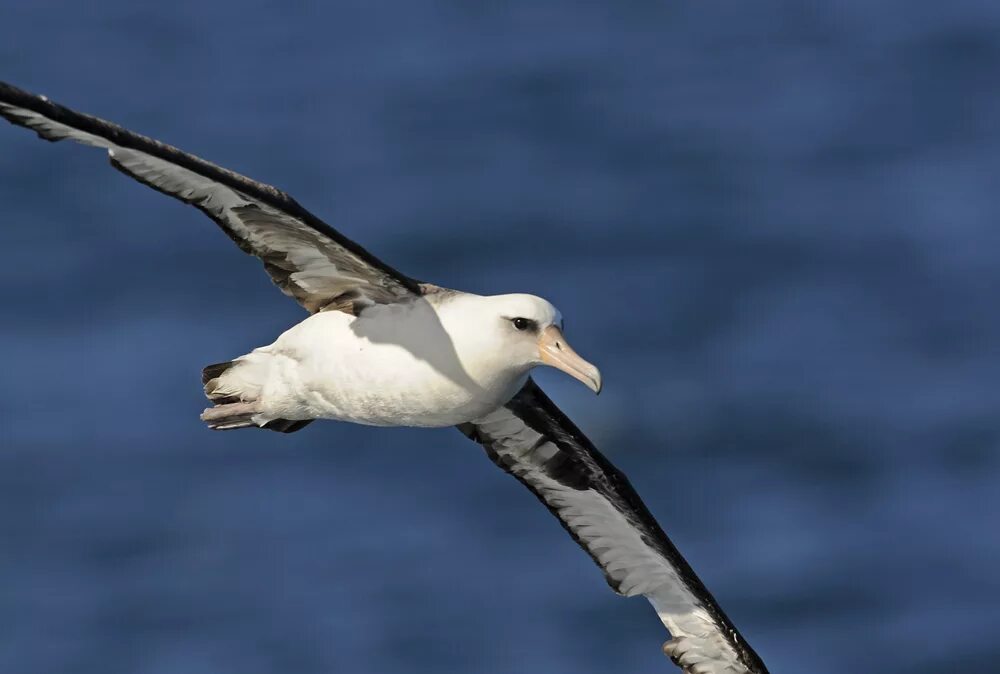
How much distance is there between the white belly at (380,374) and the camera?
14.3m

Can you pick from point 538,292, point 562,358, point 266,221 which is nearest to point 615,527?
point 562,358

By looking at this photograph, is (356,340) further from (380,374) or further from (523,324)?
(523,324)

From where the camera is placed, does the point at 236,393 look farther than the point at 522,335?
Yes

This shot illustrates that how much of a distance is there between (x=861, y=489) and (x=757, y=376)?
3001mm

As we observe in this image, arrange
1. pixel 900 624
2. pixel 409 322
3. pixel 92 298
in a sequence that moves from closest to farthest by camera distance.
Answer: pixel 409 322, pixel 900 624, pixel 92 298

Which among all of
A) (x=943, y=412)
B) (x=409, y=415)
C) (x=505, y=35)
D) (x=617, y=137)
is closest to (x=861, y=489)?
(x=943, y=412)

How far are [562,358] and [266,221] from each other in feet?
7.46

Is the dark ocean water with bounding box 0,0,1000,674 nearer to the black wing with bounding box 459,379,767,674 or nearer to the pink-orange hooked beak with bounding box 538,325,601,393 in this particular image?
the black wing with bounding box 459,379,767,674

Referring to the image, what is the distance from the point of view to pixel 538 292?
125ft

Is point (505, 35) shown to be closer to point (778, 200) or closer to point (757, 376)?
point (778, 200)

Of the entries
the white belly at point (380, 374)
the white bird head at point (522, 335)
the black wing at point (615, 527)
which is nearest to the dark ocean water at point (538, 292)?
the black wing at point (615, 527)

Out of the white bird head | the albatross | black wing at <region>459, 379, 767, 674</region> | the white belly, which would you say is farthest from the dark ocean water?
the white bird head

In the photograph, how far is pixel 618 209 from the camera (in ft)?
140

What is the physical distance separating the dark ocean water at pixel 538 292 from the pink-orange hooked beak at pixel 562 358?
62.9ft
